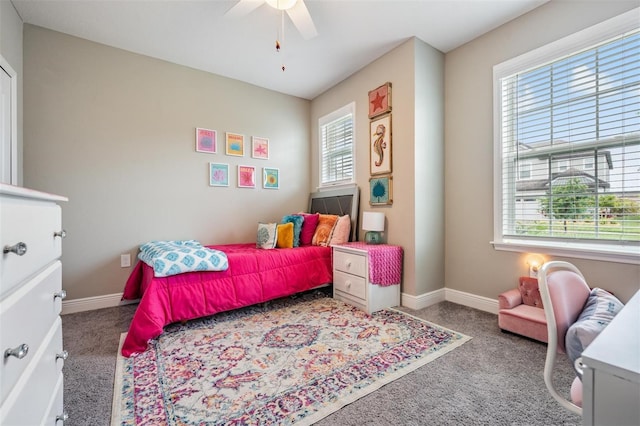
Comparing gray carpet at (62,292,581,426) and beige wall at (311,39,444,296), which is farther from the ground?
beige wall at (311,39,444,296)

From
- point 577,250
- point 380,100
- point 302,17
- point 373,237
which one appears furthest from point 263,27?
point 577,250

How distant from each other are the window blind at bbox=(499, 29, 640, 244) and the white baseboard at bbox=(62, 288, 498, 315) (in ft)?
2.34

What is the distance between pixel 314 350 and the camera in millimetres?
1908

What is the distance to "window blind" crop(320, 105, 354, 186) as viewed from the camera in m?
3.65

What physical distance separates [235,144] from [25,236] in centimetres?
305

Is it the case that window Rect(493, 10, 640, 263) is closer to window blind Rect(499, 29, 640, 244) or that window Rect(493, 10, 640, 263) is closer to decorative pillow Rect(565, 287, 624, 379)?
window blind Rect(499, 29, 640, 244)

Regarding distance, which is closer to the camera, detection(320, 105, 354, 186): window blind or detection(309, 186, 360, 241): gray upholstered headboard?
detection(309, 186, 360, 241): gray upholstered headboard

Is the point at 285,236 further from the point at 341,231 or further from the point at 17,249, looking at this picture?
the point at 17,249

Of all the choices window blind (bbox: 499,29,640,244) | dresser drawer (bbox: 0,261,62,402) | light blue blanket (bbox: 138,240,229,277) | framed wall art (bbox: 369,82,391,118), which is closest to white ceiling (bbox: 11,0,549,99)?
framed wall art (bbox: 369,82,391,118)

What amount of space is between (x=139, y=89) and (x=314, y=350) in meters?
3.19

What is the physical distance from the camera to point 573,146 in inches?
84.4

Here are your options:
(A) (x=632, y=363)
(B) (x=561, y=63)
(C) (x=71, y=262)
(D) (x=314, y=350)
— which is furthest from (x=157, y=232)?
(B) (x=561, y=63)

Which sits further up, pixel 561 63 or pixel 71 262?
pixel 561 63

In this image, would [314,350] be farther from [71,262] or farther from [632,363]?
[71,262]
